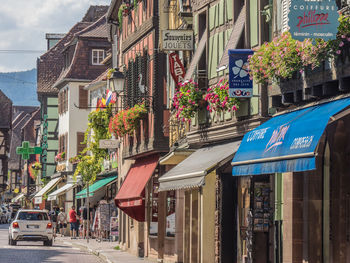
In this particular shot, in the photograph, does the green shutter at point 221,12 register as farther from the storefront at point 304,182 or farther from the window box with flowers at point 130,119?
the window box with flowers at point 130,119

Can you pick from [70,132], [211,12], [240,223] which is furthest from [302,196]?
[70,132]

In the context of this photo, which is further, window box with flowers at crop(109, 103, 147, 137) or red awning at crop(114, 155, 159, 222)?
window box with flowers at crop(109, 103, 147, 137)

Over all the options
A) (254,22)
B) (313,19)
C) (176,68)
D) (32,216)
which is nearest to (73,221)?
(32,216)

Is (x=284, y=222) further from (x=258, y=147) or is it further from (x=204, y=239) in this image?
(x=204, y=239)

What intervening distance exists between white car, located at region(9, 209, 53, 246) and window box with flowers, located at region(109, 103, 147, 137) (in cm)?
869

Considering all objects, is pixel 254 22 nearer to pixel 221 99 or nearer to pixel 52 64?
pixel 221 99

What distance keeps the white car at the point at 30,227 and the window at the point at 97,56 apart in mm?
26778

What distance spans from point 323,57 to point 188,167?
8083 millimetres

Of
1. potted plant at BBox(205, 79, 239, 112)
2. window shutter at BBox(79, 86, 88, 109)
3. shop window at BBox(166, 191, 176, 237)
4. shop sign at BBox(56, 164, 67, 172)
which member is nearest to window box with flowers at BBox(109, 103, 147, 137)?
shop window at BBox(166, 191, 176, 237)

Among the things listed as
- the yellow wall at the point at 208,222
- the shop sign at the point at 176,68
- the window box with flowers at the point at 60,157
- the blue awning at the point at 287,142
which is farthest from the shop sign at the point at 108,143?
the window box with flowers at the point at 60,157

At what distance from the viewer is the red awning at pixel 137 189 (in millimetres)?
29891

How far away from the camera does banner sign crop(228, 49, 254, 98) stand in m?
18.7

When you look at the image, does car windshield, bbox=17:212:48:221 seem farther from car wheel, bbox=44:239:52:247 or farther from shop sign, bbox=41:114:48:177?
shop sign, bbox=41:114:48:177

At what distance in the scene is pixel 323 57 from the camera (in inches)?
564
